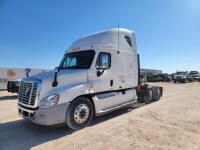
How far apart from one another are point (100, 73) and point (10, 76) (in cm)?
1885

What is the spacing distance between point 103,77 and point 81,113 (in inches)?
64.1

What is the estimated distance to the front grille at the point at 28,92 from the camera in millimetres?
5340

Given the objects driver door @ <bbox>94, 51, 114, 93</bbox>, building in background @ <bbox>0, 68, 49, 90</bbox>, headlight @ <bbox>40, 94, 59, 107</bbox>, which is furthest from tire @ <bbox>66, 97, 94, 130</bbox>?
building in background @ <bbox>0, 68, 49, 90</bbox>

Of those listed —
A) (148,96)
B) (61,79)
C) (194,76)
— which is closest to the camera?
(61,79)

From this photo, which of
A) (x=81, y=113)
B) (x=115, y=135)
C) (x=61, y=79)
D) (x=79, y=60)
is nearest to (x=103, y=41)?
(x=79, y=60)

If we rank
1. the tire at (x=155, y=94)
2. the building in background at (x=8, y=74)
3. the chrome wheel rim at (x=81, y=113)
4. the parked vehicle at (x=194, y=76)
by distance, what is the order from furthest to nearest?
the parked vehicle at (x=194, y=76)
the building in background at (x=8, y=74)
the tire at (x=155, y=94)
the chrome wheel rim at (x=81, y=113)

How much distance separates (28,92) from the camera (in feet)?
18.3

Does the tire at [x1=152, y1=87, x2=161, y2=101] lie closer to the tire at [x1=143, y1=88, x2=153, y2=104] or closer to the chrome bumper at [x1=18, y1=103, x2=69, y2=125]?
the tire at [x1=143, y1=88, x2=153, y2=104]

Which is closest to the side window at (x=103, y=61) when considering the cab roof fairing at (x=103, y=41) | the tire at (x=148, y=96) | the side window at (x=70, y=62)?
the cab roof fairing at (x=103, y=41)

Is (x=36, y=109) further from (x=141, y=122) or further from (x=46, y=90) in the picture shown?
(x=141, y=122)

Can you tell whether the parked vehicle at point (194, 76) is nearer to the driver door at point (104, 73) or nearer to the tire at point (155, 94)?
the tire at point (155, 94)

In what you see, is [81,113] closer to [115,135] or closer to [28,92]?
[115,135]

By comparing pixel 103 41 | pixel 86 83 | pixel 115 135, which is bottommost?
pixel 115 135

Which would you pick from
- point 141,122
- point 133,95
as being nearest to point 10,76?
point 133,95
